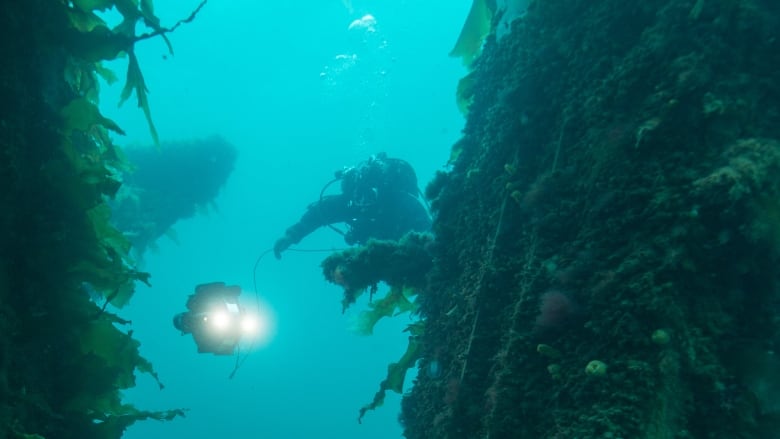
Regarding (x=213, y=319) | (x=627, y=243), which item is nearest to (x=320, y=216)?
(x=213, y=319)

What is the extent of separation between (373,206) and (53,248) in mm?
5742

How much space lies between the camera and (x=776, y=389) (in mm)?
Result: 1614

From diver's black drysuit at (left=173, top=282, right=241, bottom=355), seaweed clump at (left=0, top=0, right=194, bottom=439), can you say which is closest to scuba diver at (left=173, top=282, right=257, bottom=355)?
diver's black drysuit at (left=173, top=282, right=241, bottom=355)

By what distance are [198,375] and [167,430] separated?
1575 centimetres

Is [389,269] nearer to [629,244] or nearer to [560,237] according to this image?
[560,237]

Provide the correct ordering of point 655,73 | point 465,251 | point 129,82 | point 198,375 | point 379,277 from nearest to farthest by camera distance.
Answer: point 655,73 < point 465,251 < point 129,82 < point 379,277 < point 198,375

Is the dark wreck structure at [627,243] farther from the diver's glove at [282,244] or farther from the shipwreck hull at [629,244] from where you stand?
the diver's glove at [282,244]

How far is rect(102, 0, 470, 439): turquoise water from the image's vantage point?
67.9 meters

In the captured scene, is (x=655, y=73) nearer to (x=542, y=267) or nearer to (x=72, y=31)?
(x=542, y=267)

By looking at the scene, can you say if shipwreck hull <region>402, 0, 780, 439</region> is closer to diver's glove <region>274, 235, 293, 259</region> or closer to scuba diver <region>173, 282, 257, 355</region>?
scuba diver <region>173, 282, 257, 355</region>

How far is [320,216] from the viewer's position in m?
9.10

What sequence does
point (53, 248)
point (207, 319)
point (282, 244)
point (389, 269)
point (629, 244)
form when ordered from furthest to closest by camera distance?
point (282, 244) → point (207, 319) → point (389, 269) → point (53, 248) → point (629, 244)

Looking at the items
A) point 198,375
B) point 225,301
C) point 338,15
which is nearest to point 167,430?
point 198,375

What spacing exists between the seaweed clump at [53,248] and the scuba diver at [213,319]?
4.30 feet
